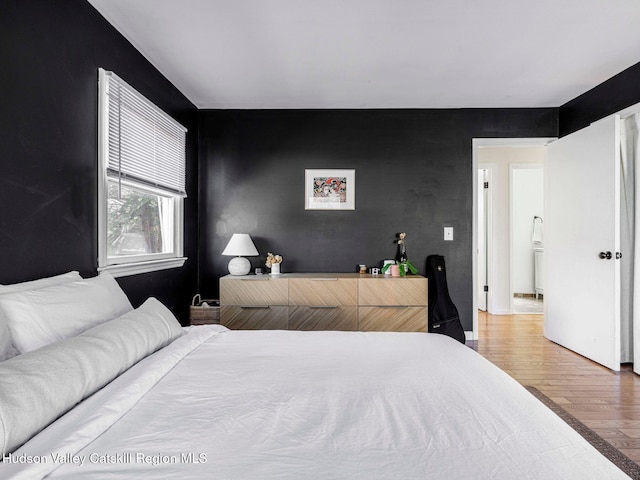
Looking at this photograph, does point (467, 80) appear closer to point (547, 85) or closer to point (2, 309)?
point (547, 85)

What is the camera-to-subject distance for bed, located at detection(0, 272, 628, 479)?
845mm

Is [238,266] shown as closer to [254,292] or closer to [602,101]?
[254,292]

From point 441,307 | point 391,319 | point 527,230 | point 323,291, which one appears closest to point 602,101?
point 441,307

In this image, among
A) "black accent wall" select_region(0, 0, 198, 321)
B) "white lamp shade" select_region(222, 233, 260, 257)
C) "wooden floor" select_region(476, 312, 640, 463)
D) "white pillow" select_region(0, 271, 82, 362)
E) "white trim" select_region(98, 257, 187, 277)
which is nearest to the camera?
"white pillow" select_region(0, 271, 82, 362)

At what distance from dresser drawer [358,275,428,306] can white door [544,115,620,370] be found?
4.68 ft

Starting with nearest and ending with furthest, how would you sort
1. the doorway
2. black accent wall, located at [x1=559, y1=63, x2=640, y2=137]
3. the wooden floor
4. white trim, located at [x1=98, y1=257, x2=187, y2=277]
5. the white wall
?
the wooden floor, white trim, located at [x1=98, y1=257, x2=187, y2=277], black accent wall, located at [x1=559, y1=63, x2=640, y2=137], the white wall, the doorway

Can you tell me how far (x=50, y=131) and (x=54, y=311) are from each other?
1.02 meters

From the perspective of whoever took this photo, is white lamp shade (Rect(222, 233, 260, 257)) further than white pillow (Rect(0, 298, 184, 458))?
Yes

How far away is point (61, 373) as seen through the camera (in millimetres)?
1023

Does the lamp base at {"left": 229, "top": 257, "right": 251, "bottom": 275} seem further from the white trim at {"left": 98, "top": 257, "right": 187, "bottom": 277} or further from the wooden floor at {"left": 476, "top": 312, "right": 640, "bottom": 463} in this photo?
the wooden floor at {"left": 476, "top": 312, "right": 640, "bottom": 463}

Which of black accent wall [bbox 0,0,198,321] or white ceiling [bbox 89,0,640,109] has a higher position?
white ceiling [bbox 89,0,640,109]

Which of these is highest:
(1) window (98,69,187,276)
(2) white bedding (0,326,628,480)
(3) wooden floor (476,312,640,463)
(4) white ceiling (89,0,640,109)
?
(4) white ceiling (89,0,640,109)

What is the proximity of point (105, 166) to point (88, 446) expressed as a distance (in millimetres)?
1902

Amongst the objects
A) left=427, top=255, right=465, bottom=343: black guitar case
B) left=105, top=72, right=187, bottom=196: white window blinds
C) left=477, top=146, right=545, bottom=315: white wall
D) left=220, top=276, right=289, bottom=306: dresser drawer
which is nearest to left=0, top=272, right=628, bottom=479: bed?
left=105, top=72, right=187, bottom=196: white window blinds
